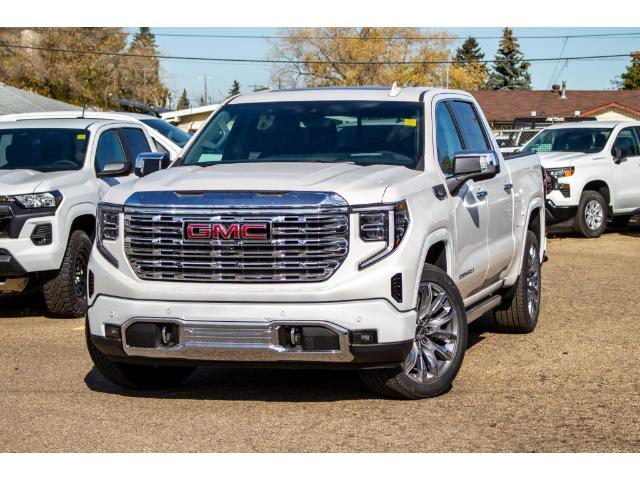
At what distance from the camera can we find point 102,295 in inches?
276

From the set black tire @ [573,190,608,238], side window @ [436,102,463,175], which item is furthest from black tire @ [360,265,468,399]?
black tire @ [573,190,608,238]

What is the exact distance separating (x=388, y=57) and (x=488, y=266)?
223 ft

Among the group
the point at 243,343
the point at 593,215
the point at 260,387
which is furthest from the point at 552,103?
the point at 243,343

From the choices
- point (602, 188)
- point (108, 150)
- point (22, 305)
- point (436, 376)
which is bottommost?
point (22, 305)

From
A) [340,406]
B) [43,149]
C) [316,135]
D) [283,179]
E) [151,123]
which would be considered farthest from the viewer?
[151,123]

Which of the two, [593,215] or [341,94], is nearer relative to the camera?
[341,94]

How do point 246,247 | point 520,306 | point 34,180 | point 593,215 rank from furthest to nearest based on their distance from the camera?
point 593,215 < point 34,180 < point 520,306 < point 246,247

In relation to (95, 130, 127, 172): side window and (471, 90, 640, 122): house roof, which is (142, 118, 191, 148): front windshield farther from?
(471, 90, 640, 122): house roof

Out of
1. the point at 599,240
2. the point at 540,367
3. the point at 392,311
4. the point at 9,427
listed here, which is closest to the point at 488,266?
the point at 540,367

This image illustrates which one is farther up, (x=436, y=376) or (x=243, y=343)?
(x=243, y=343)

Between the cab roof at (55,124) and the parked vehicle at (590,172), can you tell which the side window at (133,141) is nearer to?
the cab roof at (55,124)

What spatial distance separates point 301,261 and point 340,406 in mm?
1011

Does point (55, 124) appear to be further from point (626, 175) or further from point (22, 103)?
point (22, 103)

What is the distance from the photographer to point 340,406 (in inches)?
277
